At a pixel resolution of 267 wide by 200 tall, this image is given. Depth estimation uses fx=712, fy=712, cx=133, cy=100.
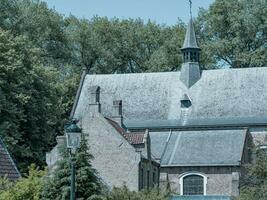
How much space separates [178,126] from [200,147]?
3252 millimetres

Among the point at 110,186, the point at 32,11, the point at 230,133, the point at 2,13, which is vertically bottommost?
the point at 110,186

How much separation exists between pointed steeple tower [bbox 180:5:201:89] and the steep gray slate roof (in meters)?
5.16

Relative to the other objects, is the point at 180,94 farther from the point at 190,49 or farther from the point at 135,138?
the point at 135,138

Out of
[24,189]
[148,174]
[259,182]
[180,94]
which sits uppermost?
[180,94]

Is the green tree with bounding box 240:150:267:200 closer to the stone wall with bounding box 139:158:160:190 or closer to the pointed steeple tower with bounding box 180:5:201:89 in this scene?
the stone wall with bounding box 139:158:160:190

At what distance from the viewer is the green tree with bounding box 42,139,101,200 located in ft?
79.9

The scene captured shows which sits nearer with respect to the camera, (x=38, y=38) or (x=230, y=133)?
(x=230, y=133)

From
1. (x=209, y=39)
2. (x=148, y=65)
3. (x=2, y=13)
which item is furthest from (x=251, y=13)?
(x=2, y=13)

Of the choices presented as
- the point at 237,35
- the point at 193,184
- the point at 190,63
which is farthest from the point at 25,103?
the point at 237,35

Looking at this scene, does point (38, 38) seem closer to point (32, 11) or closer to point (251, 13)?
point (32, 11)

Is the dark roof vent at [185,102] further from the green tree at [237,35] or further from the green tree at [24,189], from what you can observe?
the green tree at [24,189]

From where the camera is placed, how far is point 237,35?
215 feet

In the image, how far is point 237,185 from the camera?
151 feet

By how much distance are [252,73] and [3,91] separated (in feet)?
65.1
